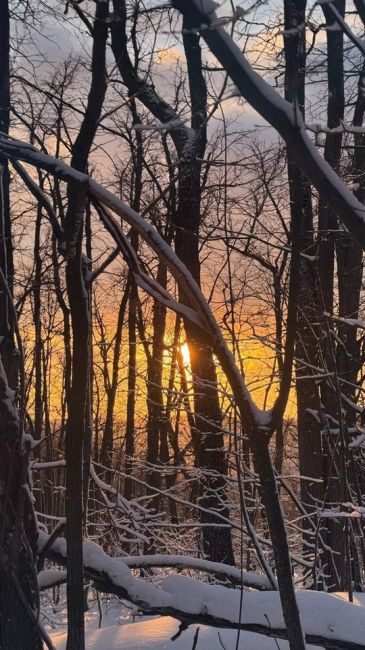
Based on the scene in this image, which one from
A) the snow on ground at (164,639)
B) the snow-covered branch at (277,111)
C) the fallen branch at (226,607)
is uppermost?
the snow-covered branch at (277,111)

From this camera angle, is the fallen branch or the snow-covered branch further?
the fallen branch

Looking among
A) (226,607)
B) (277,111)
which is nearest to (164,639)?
(226,607)

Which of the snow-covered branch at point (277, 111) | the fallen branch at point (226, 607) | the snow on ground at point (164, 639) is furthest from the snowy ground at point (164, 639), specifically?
the snow-covered branch at point (277, 111)

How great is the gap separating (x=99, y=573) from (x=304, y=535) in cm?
660

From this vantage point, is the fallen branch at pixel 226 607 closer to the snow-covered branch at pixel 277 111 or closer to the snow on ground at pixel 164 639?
the snow on ground at pixel 164 639

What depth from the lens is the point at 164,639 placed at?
266cm

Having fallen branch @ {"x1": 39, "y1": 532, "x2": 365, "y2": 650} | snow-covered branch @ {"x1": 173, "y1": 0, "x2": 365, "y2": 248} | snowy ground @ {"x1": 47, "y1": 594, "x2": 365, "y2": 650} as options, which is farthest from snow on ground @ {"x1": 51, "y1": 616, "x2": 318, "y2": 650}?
snow-covered branch @ {"x1": 173, "y1": 0, "x2": 365, "y2": 248}

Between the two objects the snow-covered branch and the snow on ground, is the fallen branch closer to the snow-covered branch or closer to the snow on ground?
the snow on ground

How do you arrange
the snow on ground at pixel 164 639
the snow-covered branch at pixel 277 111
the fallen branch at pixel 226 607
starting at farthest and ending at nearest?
1. the snow on ground at pixel 164 639
2. the fallen branch at pixel 226 607
3. the snow-covered branch at pixel 277 111

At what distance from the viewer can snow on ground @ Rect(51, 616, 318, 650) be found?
248 centimetres

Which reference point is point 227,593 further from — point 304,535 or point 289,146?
point 304,535

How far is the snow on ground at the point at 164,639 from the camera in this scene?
248 centimetres

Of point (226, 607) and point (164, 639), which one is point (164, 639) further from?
point (226, 607)

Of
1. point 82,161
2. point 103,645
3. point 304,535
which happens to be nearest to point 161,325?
point 304,535
